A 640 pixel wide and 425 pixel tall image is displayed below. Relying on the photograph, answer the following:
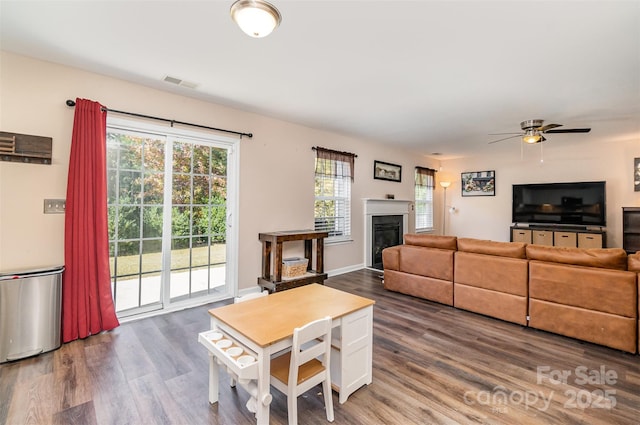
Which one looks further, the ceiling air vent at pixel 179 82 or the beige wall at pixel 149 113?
the ceiling air vent at pixel 179 82

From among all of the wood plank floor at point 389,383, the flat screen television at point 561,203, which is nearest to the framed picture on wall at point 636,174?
the flat screen television at point 561,203

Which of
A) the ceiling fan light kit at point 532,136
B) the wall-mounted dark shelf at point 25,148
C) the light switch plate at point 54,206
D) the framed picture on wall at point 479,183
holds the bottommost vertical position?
the light switch plate at point 54,206

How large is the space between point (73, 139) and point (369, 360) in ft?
10.7

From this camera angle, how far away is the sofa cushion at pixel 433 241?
12.1 feet

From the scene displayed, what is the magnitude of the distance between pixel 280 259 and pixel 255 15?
2.83m

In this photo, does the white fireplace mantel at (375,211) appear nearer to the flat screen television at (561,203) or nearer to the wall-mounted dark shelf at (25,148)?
the flat screen television at (561,203)

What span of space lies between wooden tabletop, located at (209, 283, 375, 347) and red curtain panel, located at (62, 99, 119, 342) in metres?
1.72

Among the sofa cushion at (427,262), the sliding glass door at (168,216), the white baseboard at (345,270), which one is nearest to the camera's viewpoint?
the sliding glass door at (168,216)

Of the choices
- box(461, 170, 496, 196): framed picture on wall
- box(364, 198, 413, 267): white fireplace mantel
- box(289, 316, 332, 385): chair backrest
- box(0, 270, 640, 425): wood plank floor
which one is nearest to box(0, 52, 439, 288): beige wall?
box(364, 198, 413, 267): white fireplace mantel

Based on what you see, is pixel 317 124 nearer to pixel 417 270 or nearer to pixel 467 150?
pixel 417 270

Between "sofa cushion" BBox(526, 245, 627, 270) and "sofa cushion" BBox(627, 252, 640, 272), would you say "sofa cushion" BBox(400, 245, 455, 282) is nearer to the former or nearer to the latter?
"sofa cushion" BBox(526, 245, 627, 270)

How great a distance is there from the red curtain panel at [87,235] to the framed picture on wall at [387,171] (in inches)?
184

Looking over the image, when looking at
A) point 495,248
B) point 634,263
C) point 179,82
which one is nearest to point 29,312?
point 179,82

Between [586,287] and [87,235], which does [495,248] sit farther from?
[87,235]
